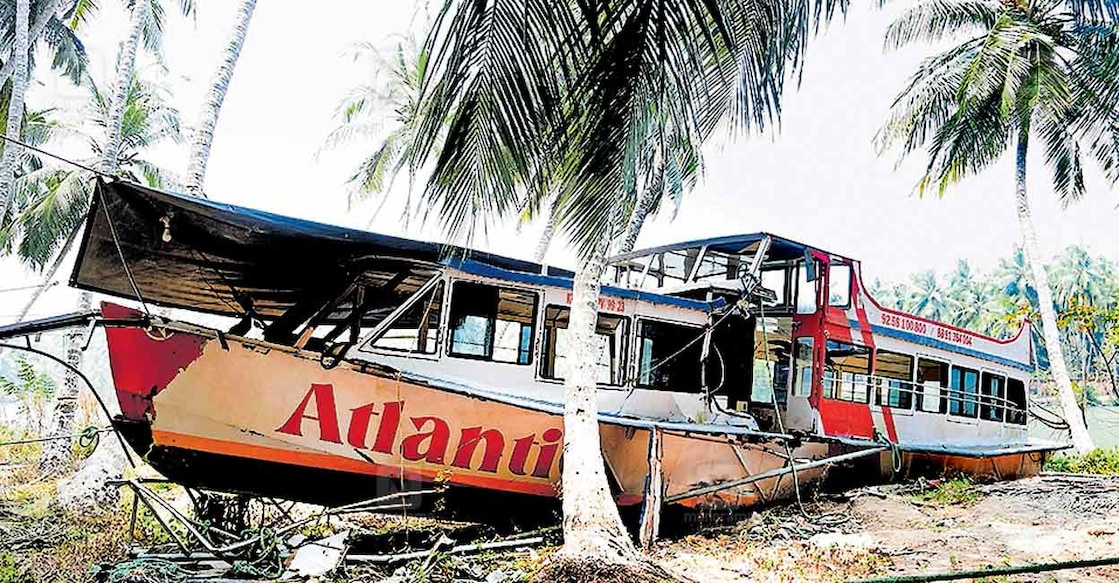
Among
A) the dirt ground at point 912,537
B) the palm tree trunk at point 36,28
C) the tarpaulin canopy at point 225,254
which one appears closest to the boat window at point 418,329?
the tarpaulin canopy at point 225,254

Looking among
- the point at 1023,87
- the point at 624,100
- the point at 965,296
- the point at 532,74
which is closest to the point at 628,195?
the point at 624,100

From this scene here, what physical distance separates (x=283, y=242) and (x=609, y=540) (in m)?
3.56

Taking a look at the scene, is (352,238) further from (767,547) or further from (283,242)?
(767,547)

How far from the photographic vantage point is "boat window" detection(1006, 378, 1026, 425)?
43.0 feet

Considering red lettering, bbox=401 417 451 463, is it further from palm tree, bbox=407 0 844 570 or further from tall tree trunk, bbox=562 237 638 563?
palm tree, bbox=407 0 844 570

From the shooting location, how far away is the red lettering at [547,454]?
797 cm

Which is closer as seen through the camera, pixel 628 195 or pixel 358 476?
pixel 628 195

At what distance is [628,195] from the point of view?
4121 mm

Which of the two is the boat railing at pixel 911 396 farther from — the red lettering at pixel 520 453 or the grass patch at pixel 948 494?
the red lettering at pixel 520 453

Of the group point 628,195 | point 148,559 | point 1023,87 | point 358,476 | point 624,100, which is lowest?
point 148,559

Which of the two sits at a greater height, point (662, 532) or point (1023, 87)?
point (1023, 87)

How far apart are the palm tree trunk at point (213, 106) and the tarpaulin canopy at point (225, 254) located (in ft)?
5.48

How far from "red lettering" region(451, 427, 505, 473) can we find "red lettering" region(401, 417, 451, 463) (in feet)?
0.49

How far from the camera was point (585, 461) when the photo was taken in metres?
7.12
